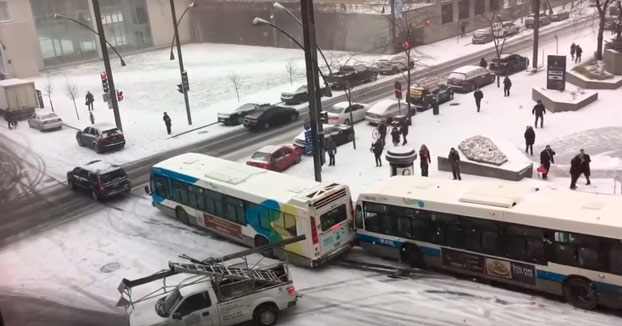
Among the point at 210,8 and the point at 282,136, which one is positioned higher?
the point at 210,8

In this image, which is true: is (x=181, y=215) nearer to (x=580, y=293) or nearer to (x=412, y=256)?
(x=412, y=256)

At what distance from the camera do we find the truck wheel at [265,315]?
51.8 feet

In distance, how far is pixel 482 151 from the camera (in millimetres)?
25531

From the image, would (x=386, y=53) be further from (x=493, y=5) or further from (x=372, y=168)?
(x=372, y=168)

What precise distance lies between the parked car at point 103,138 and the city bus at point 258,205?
443 inches

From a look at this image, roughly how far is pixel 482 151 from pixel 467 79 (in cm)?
1566

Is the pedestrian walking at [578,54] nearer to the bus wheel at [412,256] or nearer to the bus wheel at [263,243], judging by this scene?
the bus wheel at [412,256]

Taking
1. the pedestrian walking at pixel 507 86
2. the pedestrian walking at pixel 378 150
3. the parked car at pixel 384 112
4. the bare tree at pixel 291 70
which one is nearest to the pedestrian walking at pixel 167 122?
the parked car at pixel 384 112

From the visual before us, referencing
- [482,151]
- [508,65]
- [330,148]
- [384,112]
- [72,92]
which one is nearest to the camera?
[482,151]

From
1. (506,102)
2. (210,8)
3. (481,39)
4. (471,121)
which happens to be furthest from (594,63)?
(210,8)

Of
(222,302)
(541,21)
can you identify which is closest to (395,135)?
(222,302)

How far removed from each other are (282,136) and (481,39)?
101 feet

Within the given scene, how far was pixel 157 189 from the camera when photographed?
24547 millimetres

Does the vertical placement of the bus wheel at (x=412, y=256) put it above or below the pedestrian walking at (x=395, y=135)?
below
